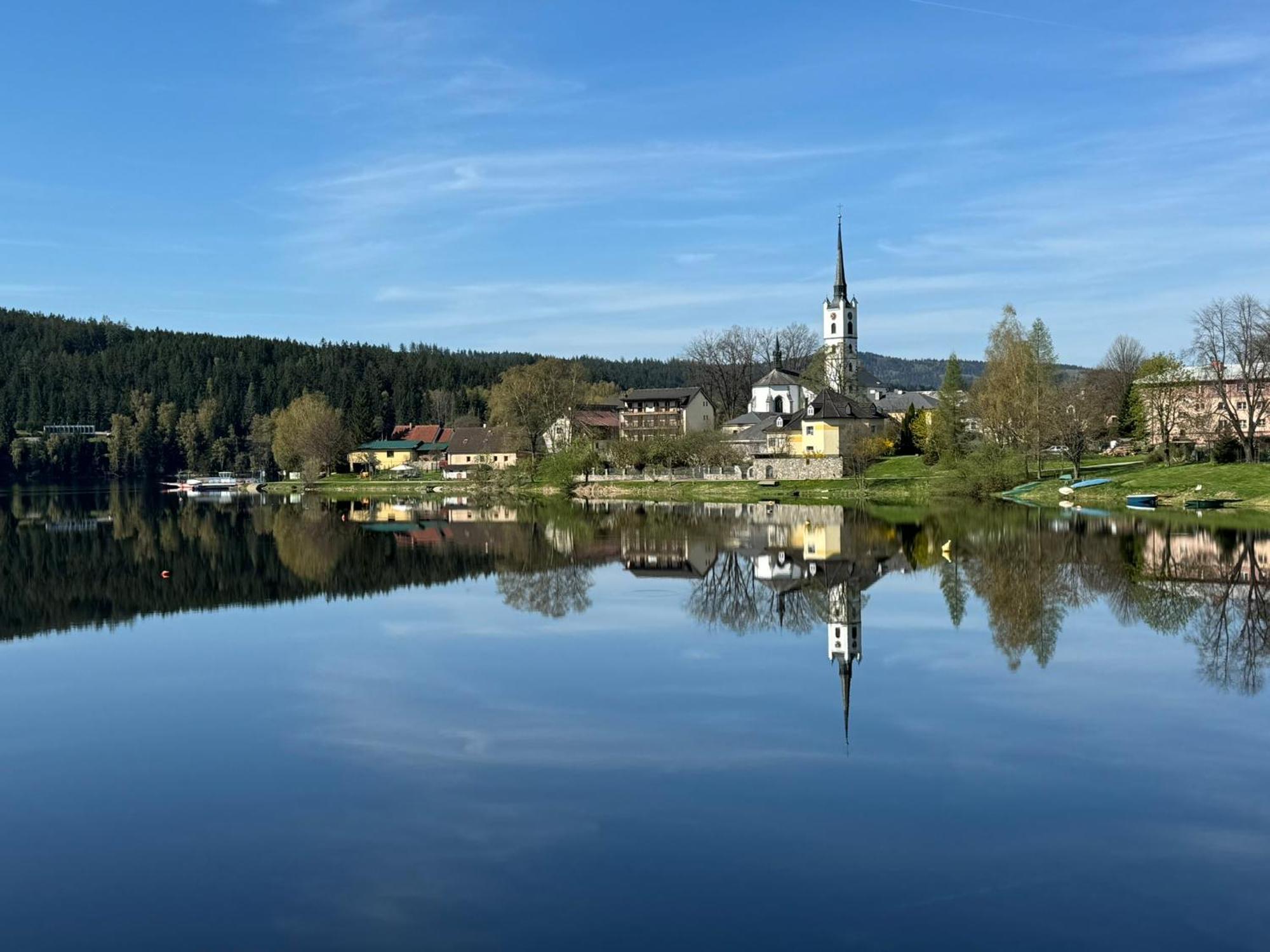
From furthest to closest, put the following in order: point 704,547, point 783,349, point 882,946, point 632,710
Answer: point 783,349
point 704,547
point 632,710
point 882,946

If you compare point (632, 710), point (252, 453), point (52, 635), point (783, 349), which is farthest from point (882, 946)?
point (252, 453)

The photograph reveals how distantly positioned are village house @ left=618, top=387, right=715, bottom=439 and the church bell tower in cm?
1362

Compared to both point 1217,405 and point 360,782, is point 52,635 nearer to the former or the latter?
point 360,782

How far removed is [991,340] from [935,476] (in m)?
11.7

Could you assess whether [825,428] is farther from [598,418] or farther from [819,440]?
[598,418]

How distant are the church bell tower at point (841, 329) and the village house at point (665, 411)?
1362 centimetres

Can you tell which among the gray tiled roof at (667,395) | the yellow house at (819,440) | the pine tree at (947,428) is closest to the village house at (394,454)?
the gray tiled roof at (667,395)

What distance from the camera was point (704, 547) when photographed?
43.8m

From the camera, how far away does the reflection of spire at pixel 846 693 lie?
631 inches

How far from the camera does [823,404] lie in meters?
91.3

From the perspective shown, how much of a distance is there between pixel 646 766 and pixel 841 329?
4543 inches

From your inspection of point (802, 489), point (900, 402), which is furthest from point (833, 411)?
point (900, 402)

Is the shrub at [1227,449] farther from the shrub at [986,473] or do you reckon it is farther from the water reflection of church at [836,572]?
the water reflection of church at [836,572]

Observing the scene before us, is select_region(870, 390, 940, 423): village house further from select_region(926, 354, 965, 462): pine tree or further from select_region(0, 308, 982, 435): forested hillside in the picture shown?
select_region(0, 308, 982, 435): forested hillside
